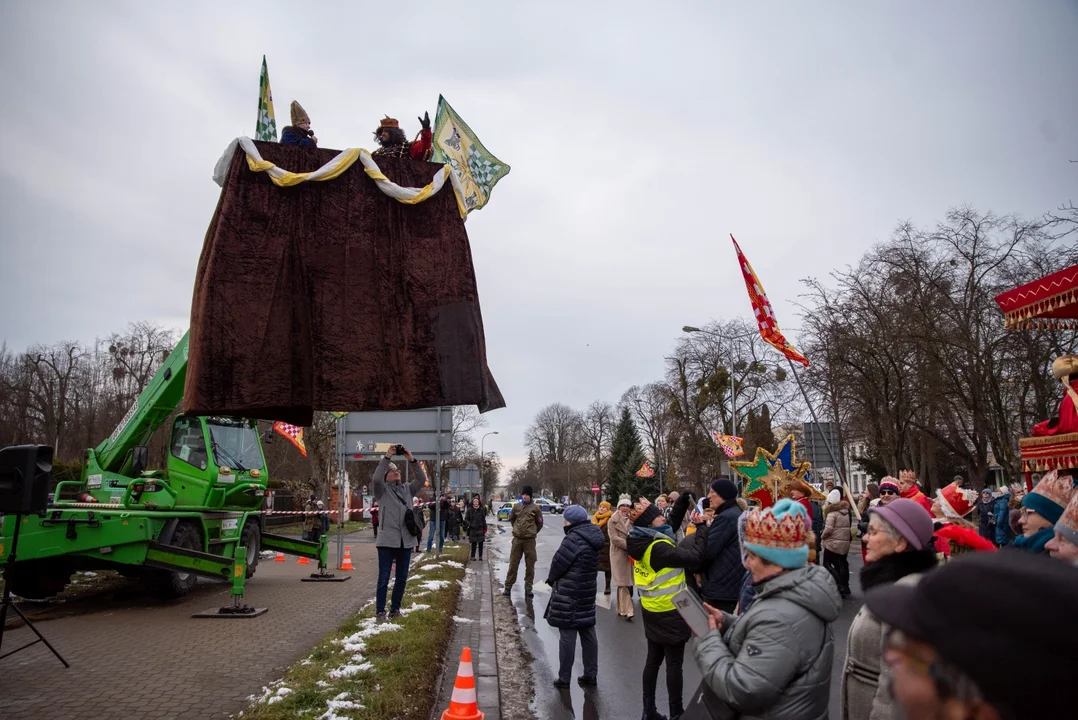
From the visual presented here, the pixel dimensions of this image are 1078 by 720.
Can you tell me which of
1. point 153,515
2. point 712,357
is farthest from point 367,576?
point 712,357

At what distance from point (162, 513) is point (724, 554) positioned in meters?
8.00

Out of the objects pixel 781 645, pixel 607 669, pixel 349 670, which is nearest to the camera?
pixel 781 645

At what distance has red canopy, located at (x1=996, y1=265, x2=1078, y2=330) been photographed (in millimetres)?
6098

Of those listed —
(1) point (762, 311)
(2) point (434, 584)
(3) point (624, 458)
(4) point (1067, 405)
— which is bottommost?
(2) point (434, 584)

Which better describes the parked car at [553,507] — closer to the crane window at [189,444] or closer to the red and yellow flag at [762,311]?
the crane window at [189,444]

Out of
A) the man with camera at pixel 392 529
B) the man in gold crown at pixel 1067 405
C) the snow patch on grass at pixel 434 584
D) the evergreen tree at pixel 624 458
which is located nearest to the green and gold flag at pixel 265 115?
the man with camera at pixel 392 529

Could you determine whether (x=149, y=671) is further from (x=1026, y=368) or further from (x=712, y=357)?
(x=712, y=357)

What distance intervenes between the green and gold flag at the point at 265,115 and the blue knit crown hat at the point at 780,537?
357cm

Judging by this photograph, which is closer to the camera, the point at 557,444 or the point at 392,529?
the point at 392,529

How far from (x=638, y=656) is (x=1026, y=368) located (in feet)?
60.0

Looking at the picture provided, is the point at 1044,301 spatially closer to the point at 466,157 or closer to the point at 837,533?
the point at 466,157

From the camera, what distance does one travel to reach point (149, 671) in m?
6.75

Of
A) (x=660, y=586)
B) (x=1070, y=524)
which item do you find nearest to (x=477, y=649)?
(x=660, y=586)

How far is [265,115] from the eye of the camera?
14.4 ft
